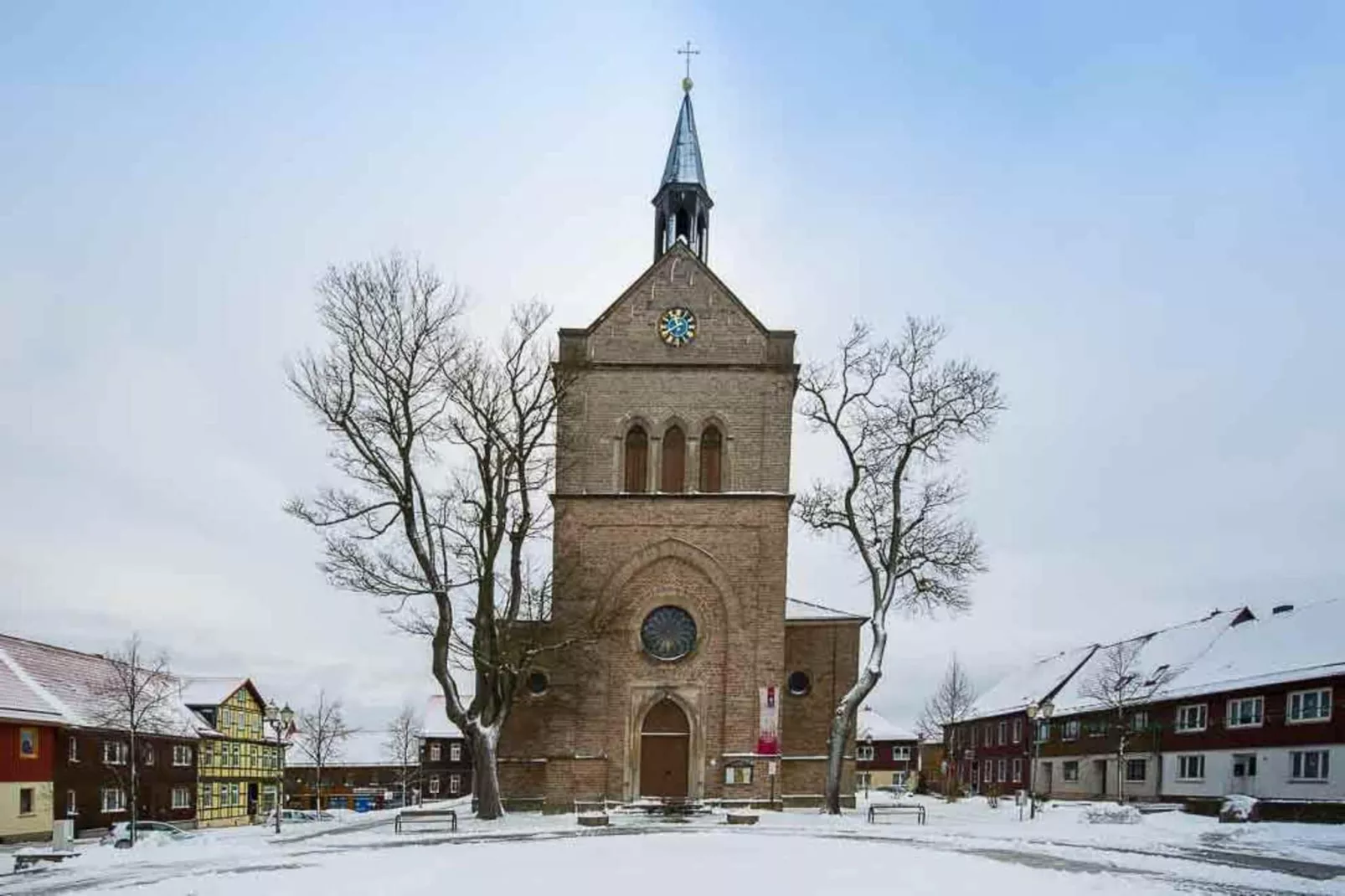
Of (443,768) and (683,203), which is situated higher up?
(683,203)

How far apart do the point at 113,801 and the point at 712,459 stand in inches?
1161

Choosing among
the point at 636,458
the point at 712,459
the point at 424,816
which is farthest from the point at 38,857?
the point at 712,459

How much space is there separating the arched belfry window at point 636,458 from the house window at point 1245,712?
2281cm

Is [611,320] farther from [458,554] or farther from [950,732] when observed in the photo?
[950,732]

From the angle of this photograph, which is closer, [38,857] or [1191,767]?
[38,857]

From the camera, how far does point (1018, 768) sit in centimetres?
5866

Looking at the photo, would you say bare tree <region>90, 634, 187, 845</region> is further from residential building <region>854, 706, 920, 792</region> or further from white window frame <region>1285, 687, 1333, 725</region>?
residential building <region>854, 706, 920, 792</region>

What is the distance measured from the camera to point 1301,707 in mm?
37062

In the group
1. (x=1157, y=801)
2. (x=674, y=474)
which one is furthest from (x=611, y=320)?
(x=1157, y=801)

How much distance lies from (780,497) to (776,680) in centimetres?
578

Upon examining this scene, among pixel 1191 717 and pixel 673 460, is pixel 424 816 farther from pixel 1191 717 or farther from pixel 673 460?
pixel 1191 717

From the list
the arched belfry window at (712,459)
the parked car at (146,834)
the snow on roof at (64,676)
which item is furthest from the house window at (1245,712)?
the snow on roof at (64,676)

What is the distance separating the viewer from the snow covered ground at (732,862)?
1616 cm

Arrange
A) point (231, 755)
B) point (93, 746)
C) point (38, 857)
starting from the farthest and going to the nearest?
point (231, 755) < point (93, 746) < point (38, 857)
